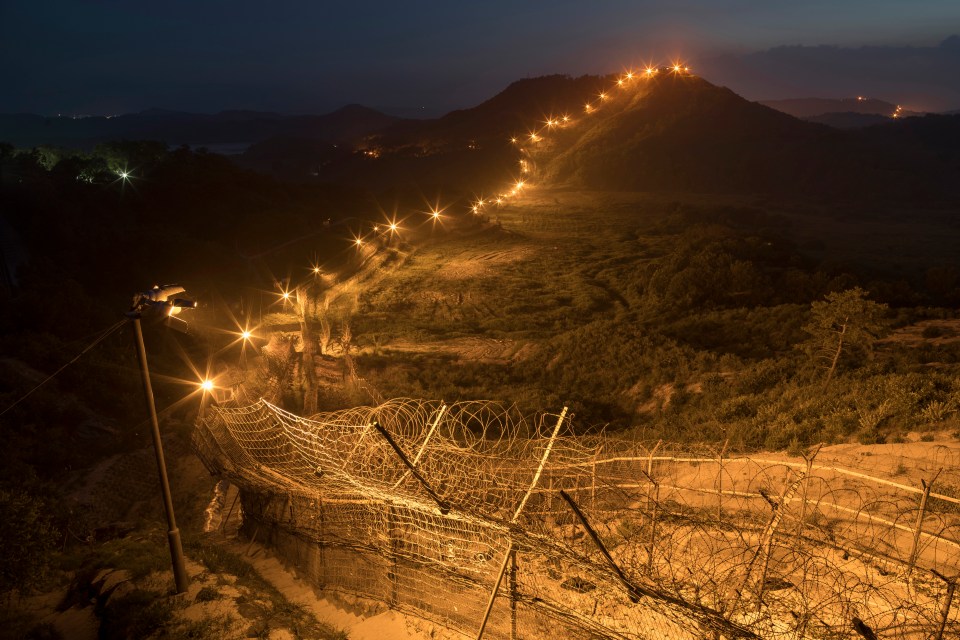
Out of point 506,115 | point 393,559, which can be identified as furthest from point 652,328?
point 506,115

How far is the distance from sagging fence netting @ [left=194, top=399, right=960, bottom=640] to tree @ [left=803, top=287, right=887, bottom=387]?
21.3 feet

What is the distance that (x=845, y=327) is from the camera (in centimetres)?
1469

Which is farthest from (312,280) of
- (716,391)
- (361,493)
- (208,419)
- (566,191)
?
(566,191)

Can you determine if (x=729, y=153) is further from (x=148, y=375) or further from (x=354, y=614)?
(x=148, y=375)

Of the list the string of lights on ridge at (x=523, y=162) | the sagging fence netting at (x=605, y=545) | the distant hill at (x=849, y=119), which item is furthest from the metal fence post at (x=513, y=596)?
the distant hill at (x=849, y=119)

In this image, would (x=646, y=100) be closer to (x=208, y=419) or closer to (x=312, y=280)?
(x=312, y=280)

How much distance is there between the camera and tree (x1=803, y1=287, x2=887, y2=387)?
14.6 m

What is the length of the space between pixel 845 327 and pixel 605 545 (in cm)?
1144

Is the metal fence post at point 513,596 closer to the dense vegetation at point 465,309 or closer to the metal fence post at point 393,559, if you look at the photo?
the metal fence post at point 393,559

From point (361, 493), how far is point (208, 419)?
279 inches

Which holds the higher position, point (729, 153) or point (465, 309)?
point (729, 153)

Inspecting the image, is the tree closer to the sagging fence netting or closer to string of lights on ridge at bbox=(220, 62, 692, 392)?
the sagging fence netting

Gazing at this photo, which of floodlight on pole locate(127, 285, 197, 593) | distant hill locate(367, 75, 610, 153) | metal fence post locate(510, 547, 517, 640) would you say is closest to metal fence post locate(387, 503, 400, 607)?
metal fence post locate(510, 547, 517, 640)

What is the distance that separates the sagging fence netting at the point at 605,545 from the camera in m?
5.26
